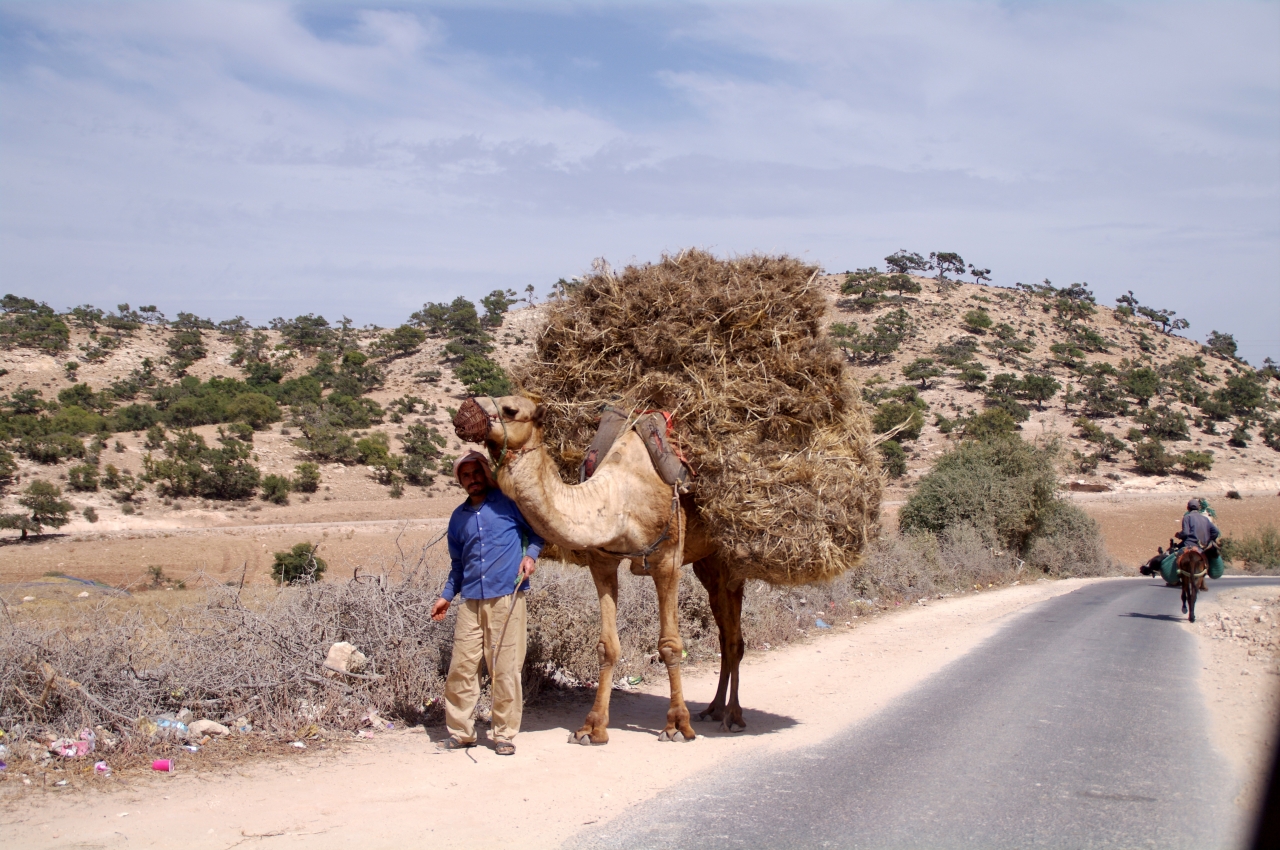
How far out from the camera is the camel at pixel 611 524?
588cm

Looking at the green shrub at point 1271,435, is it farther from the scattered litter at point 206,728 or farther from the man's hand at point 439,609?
the scattered litter at point 206,728

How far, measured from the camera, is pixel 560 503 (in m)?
6.09

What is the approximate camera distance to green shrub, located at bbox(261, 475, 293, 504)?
1407 inches

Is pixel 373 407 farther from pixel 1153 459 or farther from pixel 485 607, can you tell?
pixel 485 607

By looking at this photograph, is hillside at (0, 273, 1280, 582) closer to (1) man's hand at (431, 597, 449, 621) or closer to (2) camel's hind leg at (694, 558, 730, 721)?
(2) camel's hind leg at (694, 558, 730, 721)

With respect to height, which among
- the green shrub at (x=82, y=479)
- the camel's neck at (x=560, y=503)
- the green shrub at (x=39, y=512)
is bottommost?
the green shrub at (x=39, y=512)

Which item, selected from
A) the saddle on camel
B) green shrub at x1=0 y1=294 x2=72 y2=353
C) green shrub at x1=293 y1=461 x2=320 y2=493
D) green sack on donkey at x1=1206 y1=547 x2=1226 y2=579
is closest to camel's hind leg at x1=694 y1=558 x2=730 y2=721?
the saddle on camel

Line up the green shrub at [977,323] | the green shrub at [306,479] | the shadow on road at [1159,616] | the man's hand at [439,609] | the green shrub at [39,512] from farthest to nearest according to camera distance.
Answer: the green shrub at [977,323], the green shrub at [306,479], the green shrub at [39,512], the shadow on road at [1159,616], the man's hand at [439,609]

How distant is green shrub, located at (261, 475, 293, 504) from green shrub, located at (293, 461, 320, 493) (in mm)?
730

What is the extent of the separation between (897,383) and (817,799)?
2270 inches

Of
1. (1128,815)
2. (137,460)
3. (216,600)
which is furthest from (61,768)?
(137,460)

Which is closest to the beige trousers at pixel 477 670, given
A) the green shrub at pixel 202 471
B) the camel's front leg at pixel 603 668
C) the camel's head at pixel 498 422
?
the camel's front leg at pixel 603 668

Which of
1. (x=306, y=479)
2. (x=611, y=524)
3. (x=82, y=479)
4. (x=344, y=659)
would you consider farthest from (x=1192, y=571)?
(x=82, y=479)

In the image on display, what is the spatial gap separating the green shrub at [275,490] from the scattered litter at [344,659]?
30.7 m
